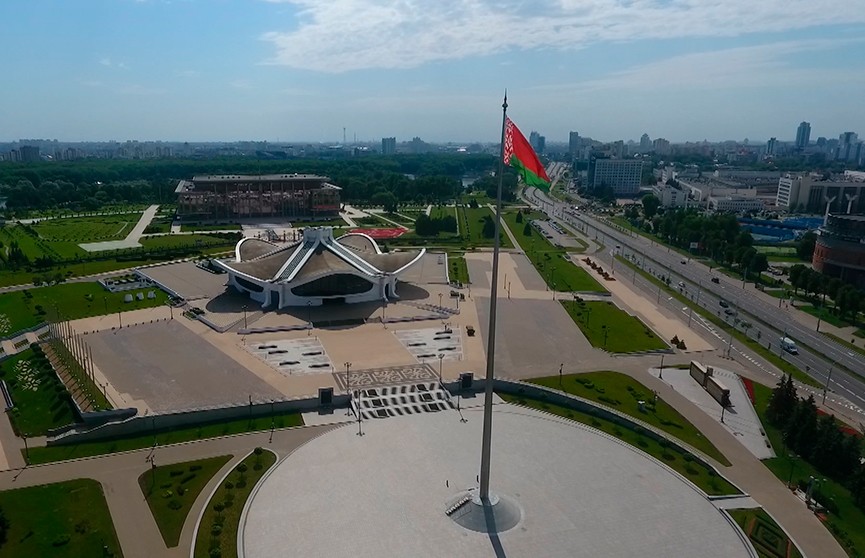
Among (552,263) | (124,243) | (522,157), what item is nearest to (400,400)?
(522,157)

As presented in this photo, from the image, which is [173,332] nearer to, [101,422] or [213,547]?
[101,422]

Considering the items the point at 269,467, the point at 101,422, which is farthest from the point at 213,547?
the point at 101,422

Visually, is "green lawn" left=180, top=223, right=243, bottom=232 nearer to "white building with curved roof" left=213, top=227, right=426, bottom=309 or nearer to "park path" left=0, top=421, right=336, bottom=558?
"white building with curved roof" left=213, top=227, right=426, bottom=309

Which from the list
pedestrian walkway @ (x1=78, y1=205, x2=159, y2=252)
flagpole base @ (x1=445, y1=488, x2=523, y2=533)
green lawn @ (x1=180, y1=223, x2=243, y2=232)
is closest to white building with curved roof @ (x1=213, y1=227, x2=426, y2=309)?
pedestrian walkway @ (x1=78, y1=205, x2=159, y2=252)

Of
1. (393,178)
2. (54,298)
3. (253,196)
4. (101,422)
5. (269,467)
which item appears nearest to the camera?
(269,467)

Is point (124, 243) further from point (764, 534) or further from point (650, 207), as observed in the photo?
point (650, 207)

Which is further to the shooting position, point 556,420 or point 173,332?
point 173,332

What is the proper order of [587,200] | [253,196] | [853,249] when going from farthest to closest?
[587,200] → [253,196] → [853,249]
